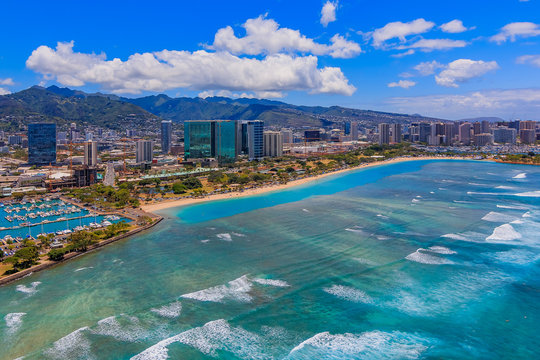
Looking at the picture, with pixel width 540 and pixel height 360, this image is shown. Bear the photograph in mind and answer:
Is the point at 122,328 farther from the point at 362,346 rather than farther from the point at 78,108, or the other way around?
the point at 78,108

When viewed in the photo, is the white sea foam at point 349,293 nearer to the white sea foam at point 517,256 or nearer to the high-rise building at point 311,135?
the white sea foam at point 517,256

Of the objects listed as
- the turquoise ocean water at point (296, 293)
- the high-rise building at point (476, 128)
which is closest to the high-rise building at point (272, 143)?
the turquoise ocean water at point (296, 293)

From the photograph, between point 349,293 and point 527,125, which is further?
point 527,125

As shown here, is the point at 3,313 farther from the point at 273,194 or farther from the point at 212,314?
the point at 273,194

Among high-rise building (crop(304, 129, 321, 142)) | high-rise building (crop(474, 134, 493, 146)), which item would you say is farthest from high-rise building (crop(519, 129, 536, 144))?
high-rise building (crop(304, 129, 321, 142))

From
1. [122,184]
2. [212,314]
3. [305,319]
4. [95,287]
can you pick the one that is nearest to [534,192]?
[305,319]

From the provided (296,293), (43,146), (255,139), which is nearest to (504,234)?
(296,293)

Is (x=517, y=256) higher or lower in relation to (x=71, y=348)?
higher
